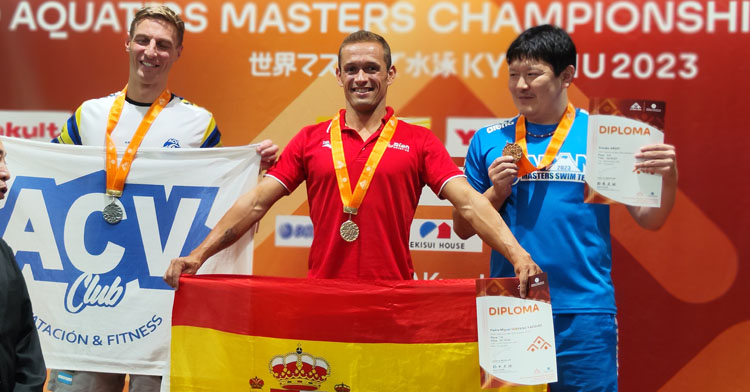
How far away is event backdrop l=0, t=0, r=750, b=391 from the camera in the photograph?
3.85 meters

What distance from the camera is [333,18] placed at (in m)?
4.11

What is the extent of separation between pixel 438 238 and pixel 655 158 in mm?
1547

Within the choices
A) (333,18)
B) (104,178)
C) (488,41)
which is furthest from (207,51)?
(488,41)

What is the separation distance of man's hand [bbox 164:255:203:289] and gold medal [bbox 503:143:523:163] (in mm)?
1259

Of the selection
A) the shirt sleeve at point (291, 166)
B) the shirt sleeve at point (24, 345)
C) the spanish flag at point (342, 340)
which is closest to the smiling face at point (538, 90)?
the spanish flag at point (342, 340)

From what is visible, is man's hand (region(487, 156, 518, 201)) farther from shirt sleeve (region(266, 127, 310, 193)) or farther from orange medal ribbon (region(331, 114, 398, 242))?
shirt sleeve (region(266, 127, 310, 193))

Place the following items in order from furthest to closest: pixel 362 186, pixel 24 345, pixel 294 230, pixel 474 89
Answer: pixel 294 230 → pixel 474 89 → pixel 362 186 → pixel 24 345

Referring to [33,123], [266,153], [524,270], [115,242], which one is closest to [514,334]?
[524,270]

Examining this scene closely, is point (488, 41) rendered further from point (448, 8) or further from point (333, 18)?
point (333, 18)

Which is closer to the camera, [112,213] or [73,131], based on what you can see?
[112,213]

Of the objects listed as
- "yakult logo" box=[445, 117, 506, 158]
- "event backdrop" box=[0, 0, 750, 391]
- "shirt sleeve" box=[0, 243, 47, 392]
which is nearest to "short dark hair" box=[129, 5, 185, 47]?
"event backdrop" box=[0, 0, 750, 391]

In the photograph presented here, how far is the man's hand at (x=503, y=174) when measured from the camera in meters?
2.81

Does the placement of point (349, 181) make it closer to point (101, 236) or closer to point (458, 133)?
point (101, 236)

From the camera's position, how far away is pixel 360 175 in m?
2.82
